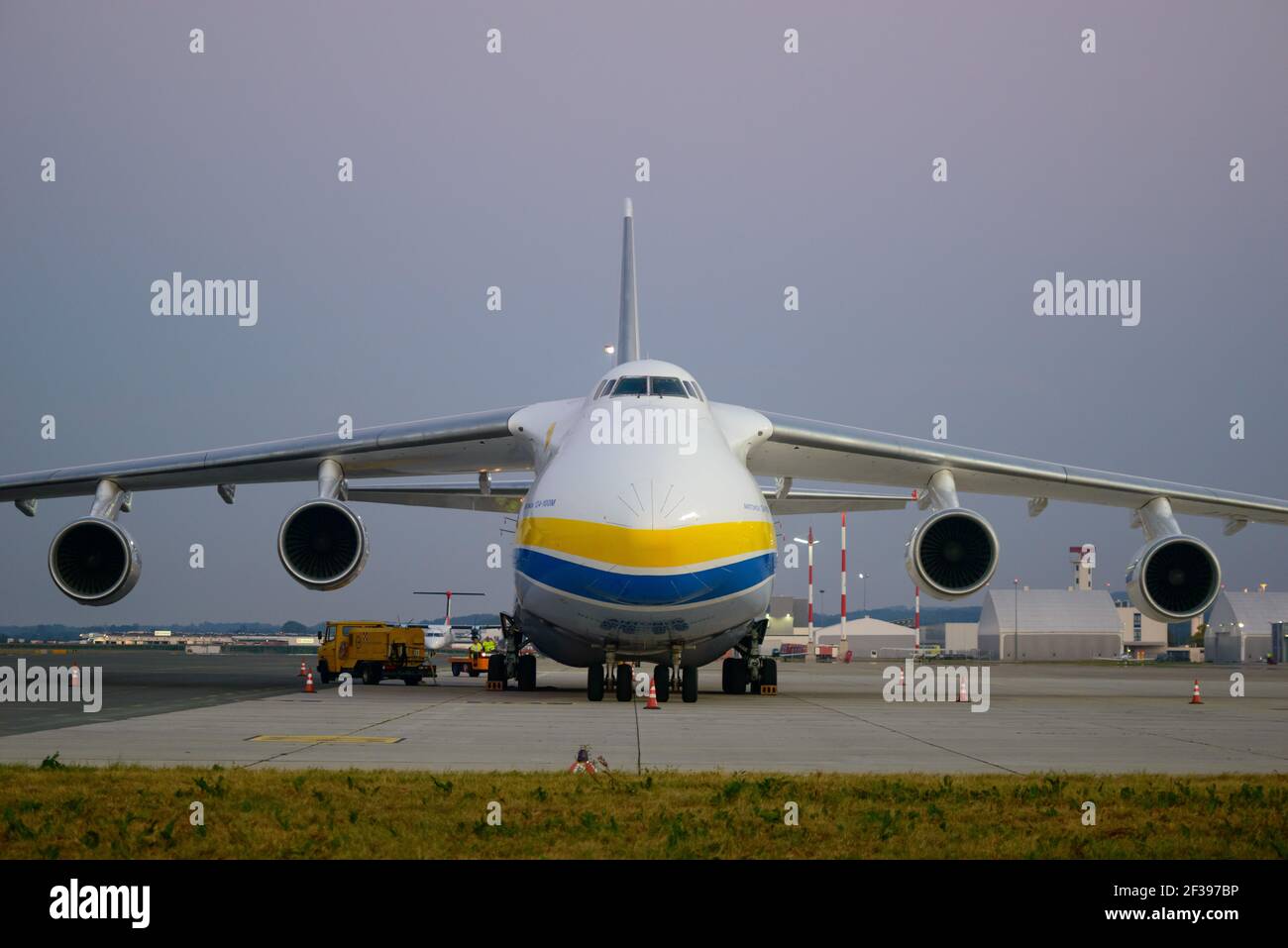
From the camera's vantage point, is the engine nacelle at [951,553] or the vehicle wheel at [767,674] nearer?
the engine nacelle at [951,553]

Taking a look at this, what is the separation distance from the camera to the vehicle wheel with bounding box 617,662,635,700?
18.6m

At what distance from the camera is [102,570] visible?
70.1ft

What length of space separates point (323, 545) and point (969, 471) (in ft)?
34.2

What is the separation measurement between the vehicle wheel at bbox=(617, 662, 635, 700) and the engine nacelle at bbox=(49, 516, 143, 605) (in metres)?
8.33

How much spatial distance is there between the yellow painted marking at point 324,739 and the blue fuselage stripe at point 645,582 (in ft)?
14.6

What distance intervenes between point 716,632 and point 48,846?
39.9 feet

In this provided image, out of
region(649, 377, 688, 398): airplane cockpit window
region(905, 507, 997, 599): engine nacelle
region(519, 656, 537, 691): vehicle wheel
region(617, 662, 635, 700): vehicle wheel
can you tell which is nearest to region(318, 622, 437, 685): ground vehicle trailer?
region(519, 656, 537, 691): vehicle wheel

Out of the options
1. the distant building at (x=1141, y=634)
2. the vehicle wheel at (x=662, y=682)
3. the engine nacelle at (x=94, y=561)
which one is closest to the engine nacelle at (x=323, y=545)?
the engine nacelle at (x=94, y=561)

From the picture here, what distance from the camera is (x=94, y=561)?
21.3 metres

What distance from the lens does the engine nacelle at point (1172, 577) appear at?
2058 cm

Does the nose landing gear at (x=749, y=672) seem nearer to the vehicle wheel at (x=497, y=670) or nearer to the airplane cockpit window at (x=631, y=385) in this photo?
the vehicle wheel at (x=497, y=670)

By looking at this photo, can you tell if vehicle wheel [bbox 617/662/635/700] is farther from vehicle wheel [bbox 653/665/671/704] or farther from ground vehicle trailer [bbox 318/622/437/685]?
ground vehicle trailer [bbox 318/622/437/685]

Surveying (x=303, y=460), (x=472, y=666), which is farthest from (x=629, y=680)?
(x=472, y=666)
